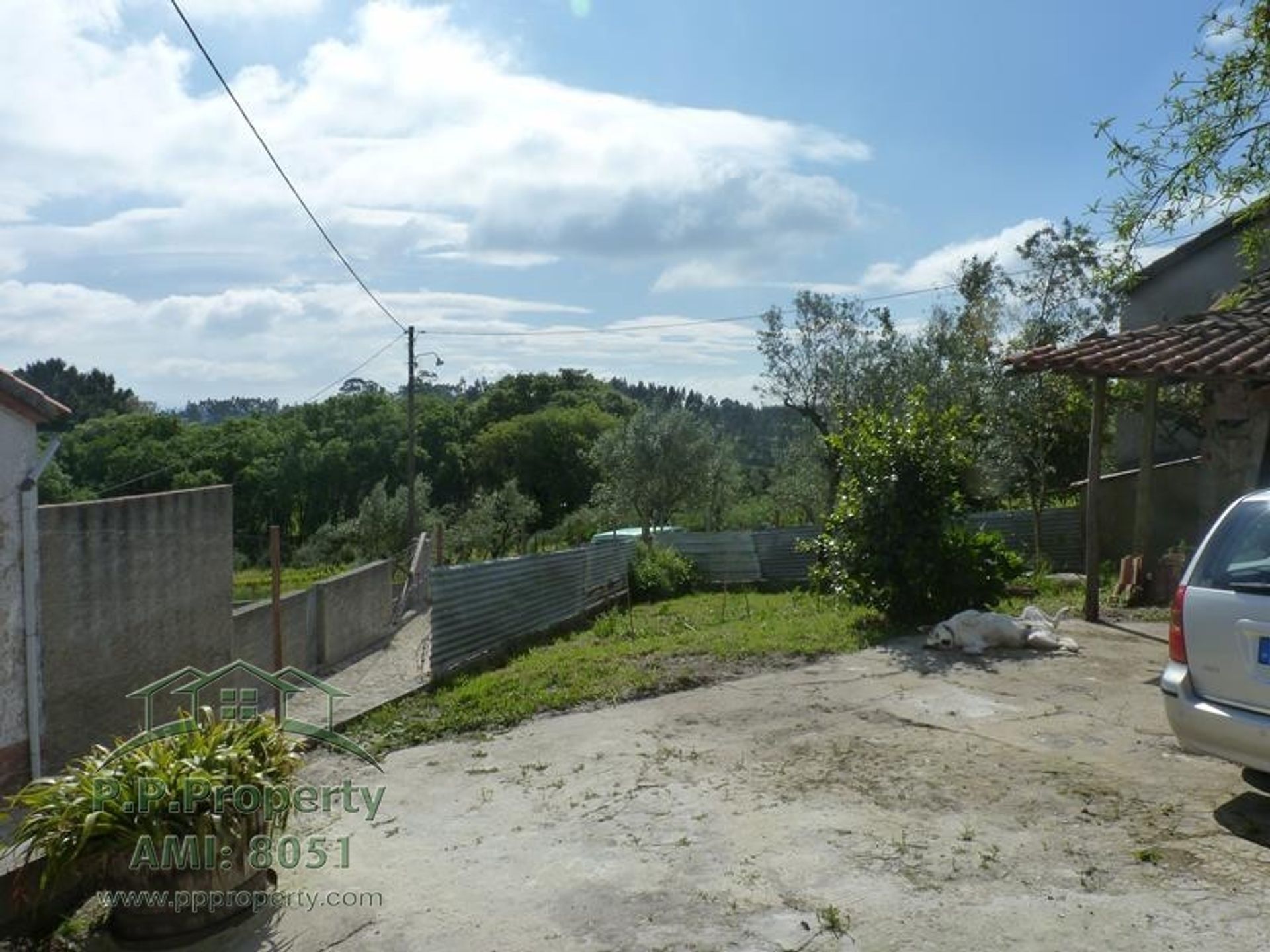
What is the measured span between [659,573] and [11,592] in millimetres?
11839

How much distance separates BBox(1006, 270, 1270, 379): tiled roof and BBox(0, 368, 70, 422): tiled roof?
8822mm

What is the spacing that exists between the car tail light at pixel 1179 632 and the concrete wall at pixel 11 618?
714 centimetres

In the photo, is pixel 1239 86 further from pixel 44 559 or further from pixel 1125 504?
pixel 44 559

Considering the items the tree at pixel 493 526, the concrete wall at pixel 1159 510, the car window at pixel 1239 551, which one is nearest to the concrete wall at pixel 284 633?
the car window at pixel 1239 551

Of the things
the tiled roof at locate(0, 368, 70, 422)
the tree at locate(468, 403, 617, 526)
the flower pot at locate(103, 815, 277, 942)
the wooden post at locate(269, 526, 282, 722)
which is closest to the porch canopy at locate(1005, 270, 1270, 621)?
the wooden post at locate(269, 526, 282, 722)

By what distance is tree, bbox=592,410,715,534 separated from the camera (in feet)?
84.7

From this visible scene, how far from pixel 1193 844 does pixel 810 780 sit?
1.86 m

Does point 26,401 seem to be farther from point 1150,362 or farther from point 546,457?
point 546,457

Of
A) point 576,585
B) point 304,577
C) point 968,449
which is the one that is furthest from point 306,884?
point 304,577

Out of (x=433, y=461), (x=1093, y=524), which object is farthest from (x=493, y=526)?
(x=433, y=461)

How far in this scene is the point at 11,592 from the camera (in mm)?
6637

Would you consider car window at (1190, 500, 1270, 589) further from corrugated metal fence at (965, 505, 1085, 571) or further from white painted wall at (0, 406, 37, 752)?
corrugated metal fence at (965, 505, 1085, 571)

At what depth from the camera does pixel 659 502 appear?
26.3 metres

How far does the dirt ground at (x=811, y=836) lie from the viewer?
370 cm
